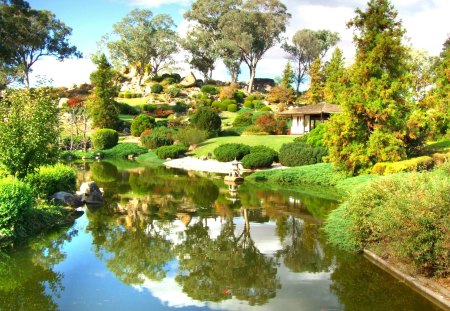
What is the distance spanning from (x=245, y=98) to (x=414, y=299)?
198ft

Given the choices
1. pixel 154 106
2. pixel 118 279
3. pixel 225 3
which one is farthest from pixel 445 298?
pixel 225 3

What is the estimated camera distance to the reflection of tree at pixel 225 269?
28.1 feet

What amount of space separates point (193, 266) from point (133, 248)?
2.08m

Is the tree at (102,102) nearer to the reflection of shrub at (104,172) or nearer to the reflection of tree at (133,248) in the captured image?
the reflection of shrub at (104,172)

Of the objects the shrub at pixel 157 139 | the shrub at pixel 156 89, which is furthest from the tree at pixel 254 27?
the shrub at pixel 157 139

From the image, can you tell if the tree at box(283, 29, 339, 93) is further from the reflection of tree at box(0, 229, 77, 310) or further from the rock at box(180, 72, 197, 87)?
the reflection of tree at box(0, 229, 77, 310)

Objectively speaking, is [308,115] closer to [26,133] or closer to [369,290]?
[26,133]

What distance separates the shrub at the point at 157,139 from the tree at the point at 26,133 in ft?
84.6

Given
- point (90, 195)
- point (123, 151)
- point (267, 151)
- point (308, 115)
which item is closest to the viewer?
point (90, 195)

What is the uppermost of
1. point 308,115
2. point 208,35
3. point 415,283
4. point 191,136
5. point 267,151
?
point 208,35

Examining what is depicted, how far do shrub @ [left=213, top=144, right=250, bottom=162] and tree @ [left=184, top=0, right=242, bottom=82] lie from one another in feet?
146

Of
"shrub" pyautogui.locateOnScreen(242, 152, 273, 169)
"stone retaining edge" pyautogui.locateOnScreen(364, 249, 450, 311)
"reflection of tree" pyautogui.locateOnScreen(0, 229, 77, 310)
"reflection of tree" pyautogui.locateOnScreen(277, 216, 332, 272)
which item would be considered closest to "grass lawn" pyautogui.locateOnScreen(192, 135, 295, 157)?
"shrub" pyautogui.locateOnScreen(242, 152, 273, 169)

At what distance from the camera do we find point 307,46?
3041 inches

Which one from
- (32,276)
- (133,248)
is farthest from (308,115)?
(32,276)
